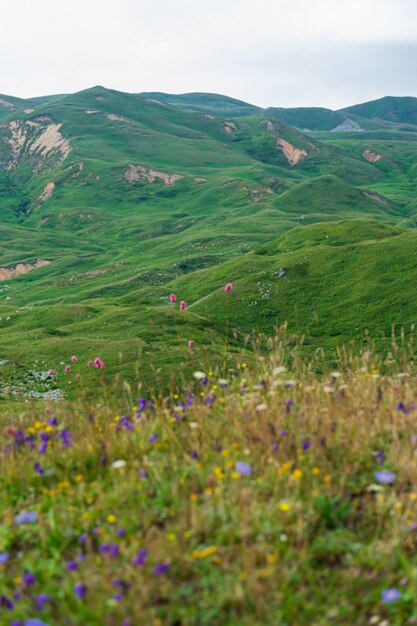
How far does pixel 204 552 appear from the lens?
187 inches

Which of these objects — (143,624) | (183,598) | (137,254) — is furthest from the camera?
(137,254)

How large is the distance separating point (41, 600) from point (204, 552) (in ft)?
3.95

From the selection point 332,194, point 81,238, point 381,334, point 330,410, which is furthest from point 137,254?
point 330,410

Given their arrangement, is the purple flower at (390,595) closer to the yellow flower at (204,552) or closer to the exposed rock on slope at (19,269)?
the yellow flower at (204,552)

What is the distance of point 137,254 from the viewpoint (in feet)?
380

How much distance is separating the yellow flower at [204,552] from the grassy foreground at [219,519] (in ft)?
0.04

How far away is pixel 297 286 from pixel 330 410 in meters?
47.6

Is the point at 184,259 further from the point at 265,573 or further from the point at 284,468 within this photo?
the point at 265,573

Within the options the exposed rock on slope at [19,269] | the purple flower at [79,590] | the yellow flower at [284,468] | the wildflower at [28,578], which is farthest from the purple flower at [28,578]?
the exposed rock on slope at [19,269]

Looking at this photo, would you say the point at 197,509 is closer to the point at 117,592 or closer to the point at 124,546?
the point at 124,546

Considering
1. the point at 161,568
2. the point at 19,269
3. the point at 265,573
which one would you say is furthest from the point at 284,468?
the point at 19,269

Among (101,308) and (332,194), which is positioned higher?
(332,194)

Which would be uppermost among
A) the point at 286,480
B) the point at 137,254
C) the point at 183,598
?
the point at 286,480

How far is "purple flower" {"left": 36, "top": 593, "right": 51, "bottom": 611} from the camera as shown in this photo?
14.6 ft
